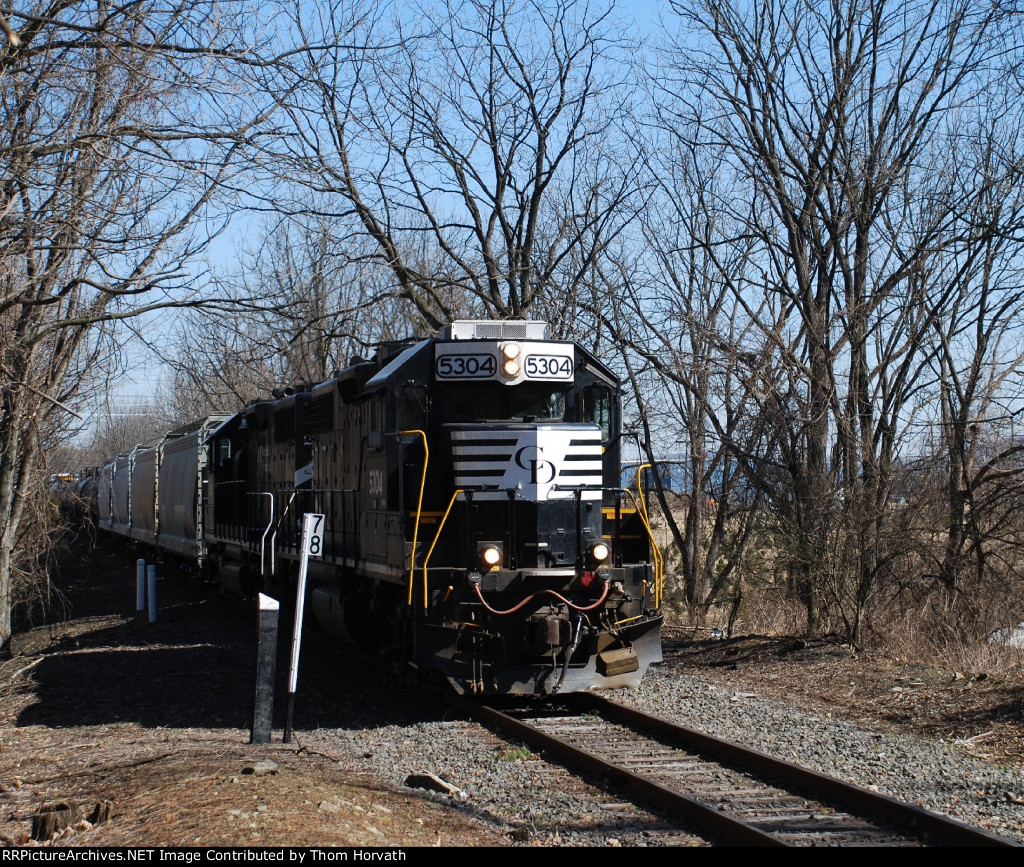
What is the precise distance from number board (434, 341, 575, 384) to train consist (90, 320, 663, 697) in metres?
0.01

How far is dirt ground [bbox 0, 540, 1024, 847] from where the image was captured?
6.03m

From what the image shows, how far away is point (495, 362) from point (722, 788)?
4.57 m

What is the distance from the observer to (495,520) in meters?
9.73

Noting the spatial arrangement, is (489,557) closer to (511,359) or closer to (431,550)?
(431,550)

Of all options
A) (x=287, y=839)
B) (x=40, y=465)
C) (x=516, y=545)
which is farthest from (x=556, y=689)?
(x=40, y=465)

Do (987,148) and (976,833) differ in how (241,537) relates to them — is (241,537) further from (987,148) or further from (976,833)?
(976,833)

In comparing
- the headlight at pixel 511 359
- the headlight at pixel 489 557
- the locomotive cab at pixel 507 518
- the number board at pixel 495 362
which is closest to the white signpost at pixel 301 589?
the locomotive cab at pixel 507 518

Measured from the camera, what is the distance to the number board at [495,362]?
1004 centimetres

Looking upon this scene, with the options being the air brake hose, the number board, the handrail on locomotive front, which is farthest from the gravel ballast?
the number board

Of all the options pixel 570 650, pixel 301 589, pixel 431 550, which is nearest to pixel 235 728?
pixel 301 589

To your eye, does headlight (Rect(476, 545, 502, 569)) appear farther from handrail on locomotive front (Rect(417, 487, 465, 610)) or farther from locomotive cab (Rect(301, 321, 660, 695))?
handrail on locomotive front (Rect(417, 487, 465, 610))

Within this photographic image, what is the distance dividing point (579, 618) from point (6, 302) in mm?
5699

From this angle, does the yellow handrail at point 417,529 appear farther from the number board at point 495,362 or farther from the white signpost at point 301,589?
the white signpost at point 301,589

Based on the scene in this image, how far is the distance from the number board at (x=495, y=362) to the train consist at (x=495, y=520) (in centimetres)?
1
